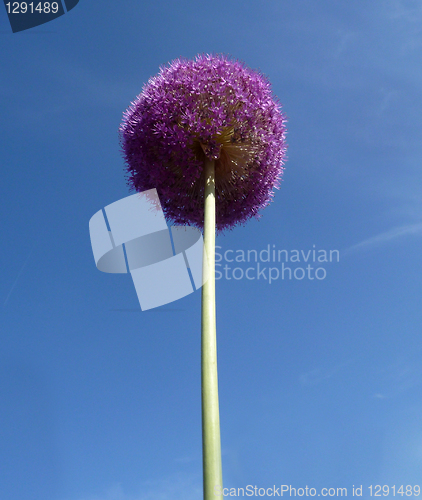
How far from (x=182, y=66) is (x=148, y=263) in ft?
9.65

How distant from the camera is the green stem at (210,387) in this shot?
117 inches

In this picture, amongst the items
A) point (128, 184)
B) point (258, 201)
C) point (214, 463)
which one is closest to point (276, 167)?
point (258, 201)

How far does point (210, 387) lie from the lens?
3.33 metres

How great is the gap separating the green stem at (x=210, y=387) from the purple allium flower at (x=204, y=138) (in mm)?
1309

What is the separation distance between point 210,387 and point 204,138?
2.96 metres

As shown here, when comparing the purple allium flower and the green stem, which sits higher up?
the purple allium flower

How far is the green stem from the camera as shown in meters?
2.97

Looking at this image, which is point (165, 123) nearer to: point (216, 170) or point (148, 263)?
point (216, 170)

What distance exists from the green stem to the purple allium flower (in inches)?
51.5

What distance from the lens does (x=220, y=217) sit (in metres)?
5.83

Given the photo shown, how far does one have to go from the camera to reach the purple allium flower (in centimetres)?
473

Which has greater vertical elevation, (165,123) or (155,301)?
(165,123)

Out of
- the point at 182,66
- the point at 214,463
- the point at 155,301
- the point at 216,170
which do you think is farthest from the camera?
the point at 155,301

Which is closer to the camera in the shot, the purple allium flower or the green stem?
the green stem
